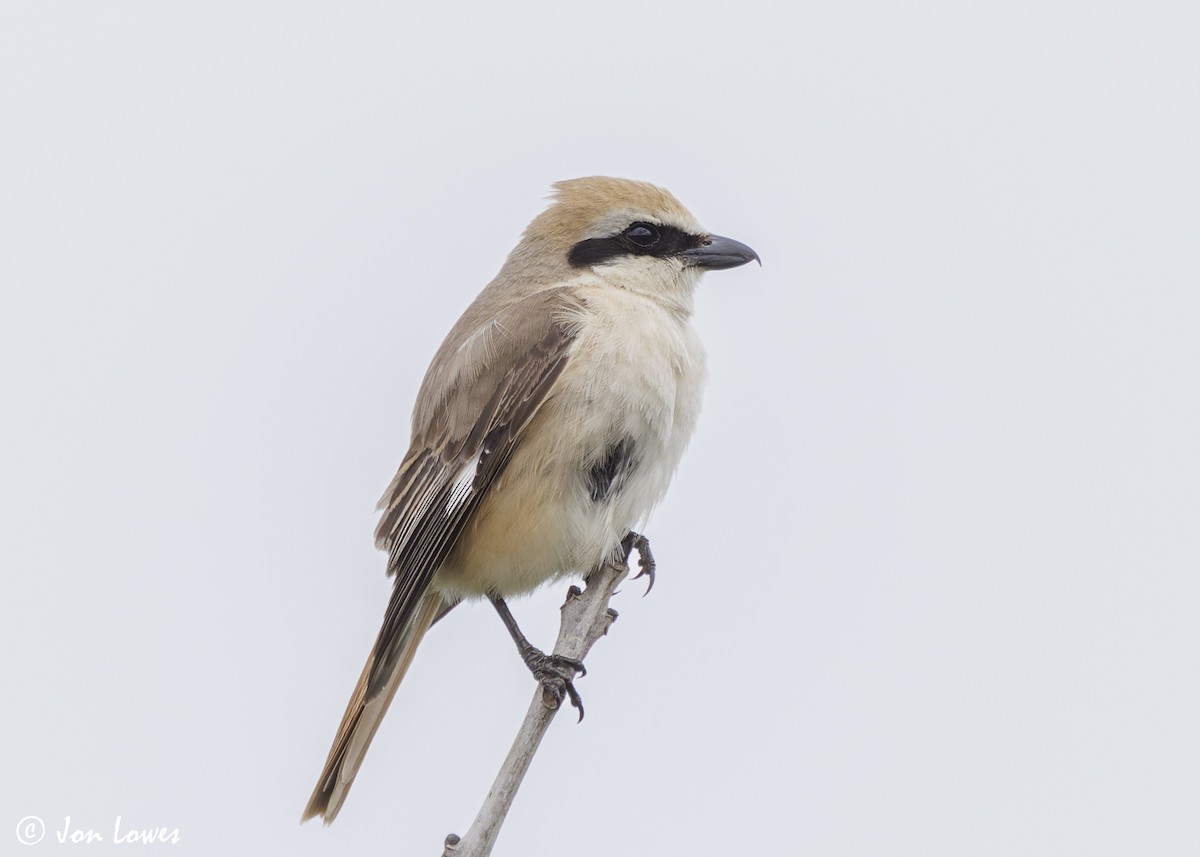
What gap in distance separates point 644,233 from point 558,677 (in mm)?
2047

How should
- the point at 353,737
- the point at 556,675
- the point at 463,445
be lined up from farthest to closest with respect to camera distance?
1. the point at 463,445
2. the point at 353,737
3. the point at 556,675

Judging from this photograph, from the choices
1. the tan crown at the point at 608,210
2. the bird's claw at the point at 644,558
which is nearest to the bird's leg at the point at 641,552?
the bird's claw at the point at 644,558

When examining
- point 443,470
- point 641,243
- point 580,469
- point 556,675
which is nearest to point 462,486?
point 443,470

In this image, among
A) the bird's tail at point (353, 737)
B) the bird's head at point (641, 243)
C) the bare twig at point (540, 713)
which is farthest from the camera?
the bird's head at point (641, 243)

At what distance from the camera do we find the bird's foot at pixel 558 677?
4.31 m

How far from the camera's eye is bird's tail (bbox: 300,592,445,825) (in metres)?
4.73

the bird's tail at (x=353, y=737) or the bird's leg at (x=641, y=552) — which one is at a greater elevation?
the bird's leg at (x=641, y=552)

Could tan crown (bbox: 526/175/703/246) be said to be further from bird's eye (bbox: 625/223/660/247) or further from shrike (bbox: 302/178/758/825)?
shrike (bbox: 302/178/758/825)

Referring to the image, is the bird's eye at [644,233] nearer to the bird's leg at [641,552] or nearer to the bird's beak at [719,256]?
the bird's beak at [719,256]

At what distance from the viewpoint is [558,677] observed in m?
4.41

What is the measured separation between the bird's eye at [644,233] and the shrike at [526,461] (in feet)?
1.03

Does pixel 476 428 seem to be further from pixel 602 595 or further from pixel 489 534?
pixel 602 595

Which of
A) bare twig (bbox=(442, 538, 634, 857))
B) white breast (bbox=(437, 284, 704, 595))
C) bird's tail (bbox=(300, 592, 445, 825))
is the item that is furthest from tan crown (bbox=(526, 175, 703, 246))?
bird's tail (bbox=(300, 592, 445, 825))

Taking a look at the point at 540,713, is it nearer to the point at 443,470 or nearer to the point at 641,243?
the point at 443,470
